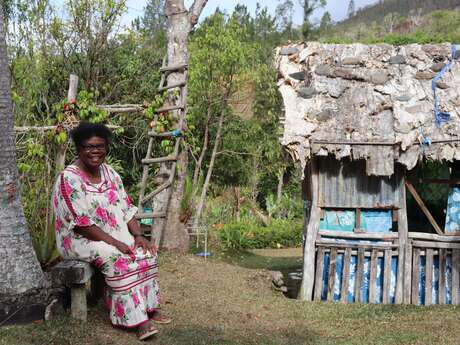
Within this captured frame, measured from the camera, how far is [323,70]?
6.91m

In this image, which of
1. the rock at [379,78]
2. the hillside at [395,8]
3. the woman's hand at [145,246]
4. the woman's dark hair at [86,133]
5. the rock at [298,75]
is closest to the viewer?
the woman's dark hair at [86,133]

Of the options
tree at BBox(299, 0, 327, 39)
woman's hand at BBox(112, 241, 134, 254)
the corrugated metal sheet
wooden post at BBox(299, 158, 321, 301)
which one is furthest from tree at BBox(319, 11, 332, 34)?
woman's hand at BBox(112, 241, 134, 254)

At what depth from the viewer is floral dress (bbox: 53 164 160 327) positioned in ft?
14.2

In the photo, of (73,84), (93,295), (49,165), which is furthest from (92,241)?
(73,84)

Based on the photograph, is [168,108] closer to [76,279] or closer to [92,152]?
[92,152]

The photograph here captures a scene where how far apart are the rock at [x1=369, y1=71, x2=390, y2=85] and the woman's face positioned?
3.81 m

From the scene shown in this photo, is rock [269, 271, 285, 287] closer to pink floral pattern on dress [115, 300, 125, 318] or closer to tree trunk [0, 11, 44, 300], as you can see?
pink floral pattern on dress [115, 300, 125, 318]

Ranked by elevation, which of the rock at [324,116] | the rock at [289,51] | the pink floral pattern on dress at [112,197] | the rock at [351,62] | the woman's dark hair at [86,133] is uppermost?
the rock at [289,51]

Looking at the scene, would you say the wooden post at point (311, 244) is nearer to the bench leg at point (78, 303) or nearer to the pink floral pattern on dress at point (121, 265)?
the pink floral pattern on dress at point (121, 265)

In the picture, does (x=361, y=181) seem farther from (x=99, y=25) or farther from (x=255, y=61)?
(x=255, y=61)

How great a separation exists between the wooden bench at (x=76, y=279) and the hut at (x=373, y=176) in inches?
115

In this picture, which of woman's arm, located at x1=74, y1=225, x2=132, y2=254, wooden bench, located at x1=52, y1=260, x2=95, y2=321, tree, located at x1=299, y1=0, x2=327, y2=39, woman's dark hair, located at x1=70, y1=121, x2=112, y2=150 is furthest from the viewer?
tree, located at x1=299, y1=0, x2=327, y2=39

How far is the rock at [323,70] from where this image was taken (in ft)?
22.6

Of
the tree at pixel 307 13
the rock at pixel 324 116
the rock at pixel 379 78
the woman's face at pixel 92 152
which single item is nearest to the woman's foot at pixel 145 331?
the woman's face at pixel 92 152
